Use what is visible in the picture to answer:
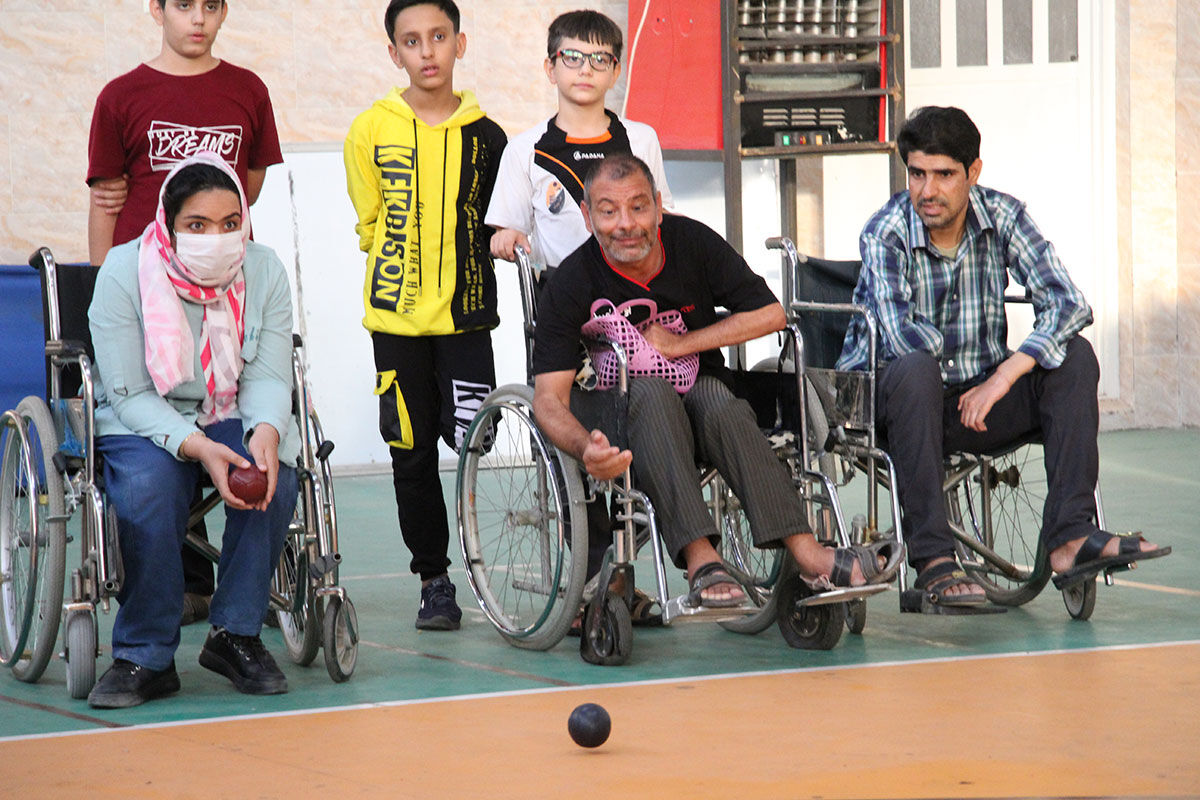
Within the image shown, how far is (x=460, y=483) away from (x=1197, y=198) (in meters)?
5.75

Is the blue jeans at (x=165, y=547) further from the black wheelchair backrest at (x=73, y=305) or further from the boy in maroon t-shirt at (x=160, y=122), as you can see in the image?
the boy in maroon t-shirt at (x=160, y=122)

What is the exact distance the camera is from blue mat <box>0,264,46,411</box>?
6652 mm

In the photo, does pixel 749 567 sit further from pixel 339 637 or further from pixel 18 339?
pixel 18 339

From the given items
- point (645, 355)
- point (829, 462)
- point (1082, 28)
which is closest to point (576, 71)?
point (645, 355)

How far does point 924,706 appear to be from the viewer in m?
3.13

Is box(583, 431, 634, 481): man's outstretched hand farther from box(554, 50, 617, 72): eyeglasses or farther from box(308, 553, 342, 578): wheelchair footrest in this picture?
box(554, 50, 617, 72): eyeglasses

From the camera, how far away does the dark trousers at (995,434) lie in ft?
12.5

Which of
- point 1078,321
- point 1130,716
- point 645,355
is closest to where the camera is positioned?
point 1130,716

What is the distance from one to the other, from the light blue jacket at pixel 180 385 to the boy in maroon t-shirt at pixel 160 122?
0.62m

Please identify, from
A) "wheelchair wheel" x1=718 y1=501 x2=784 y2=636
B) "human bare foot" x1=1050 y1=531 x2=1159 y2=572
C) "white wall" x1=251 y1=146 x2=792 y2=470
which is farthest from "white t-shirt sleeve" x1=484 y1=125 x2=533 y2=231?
"white wall" x1=251 y1=146 x2=792 y2=470

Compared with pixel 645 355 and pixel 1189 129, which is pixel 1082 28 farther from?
pixel 645 355

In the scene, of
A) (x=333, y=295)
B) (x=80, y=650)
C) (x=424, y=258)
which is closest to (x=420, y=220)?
(x=424, y=258)

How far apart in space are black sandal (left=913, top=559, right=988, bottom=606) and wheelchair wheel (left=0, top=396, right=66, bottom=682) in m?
1.76

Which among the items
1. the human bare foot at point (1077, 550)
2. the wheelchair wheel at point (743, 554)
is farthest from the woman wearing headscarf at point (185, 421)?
the human bare foot at point (1077, 550)
